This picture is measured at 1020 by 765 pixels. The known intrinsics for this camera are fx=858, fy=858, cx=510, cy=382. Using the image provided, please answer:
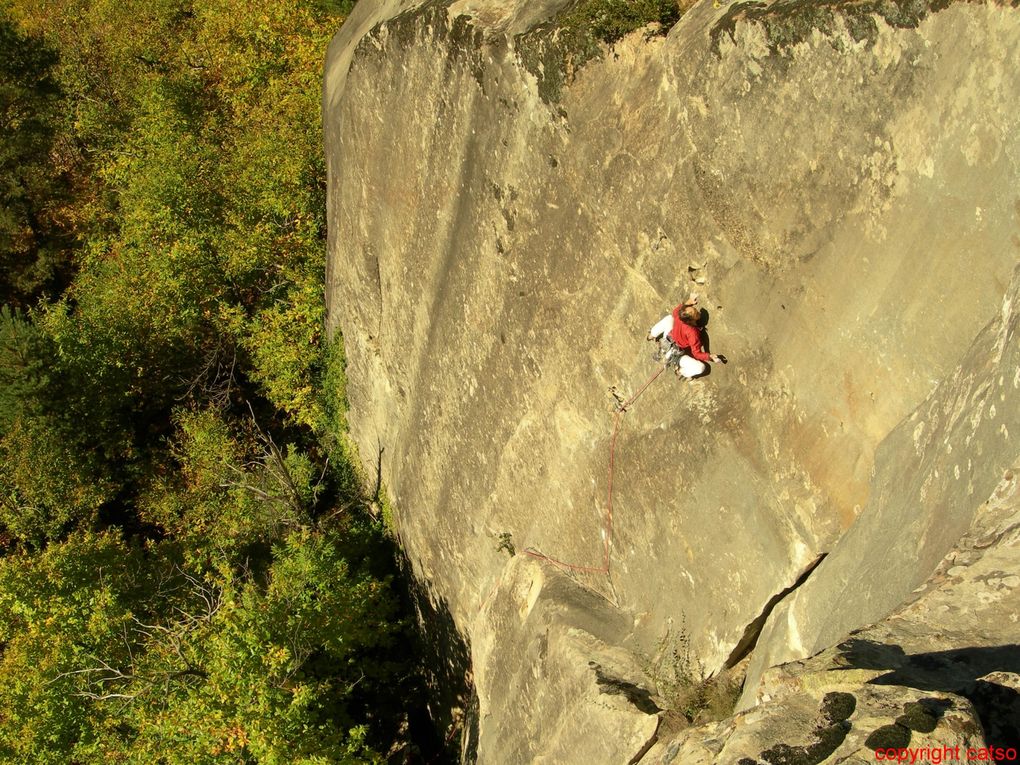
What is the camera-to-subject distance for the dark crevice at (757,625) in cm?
816

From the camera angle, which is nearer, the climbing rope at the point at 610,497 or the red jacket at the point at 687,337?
the red jacket at the point at 687,337

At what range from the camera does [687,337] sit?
8719 mm

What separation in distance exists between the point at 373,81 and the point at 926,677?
37.3ft

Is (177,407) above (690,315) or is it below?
above

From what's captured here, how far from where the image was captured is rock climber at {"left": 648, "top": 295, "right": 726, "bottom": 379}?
870 cm

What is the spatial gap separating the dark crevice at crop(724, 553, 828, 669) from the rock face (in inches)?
1.3

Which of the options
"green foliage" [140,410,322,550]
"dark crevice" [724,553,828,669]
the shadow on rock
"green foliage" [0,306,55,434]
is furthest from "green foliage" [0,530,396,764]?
the shadow on rock

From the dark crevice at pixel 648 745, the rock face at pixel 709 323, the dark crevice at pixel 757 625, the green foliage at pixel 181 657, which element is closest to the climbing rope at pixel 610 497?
the rock face at pixel 709 323

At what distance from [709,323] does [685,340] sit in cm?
37

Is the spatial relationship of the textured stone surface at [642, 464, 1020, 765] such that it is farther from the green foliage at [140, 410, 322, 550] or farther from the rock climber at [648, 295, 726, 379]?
the green foliage at [140, 410, 322, 550]

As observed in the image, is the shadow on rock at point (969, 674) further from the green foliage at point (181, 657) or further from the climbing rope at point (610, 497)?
the green foliage at point (181, 657)

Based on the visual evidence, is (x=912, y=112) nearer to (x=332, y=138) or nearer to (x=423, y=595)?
(x=332, y=138)

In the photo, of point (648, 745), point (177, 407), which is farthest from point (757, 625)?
point (177, 407)

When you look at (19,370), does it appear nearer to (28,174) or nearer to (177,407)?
(177,407)
